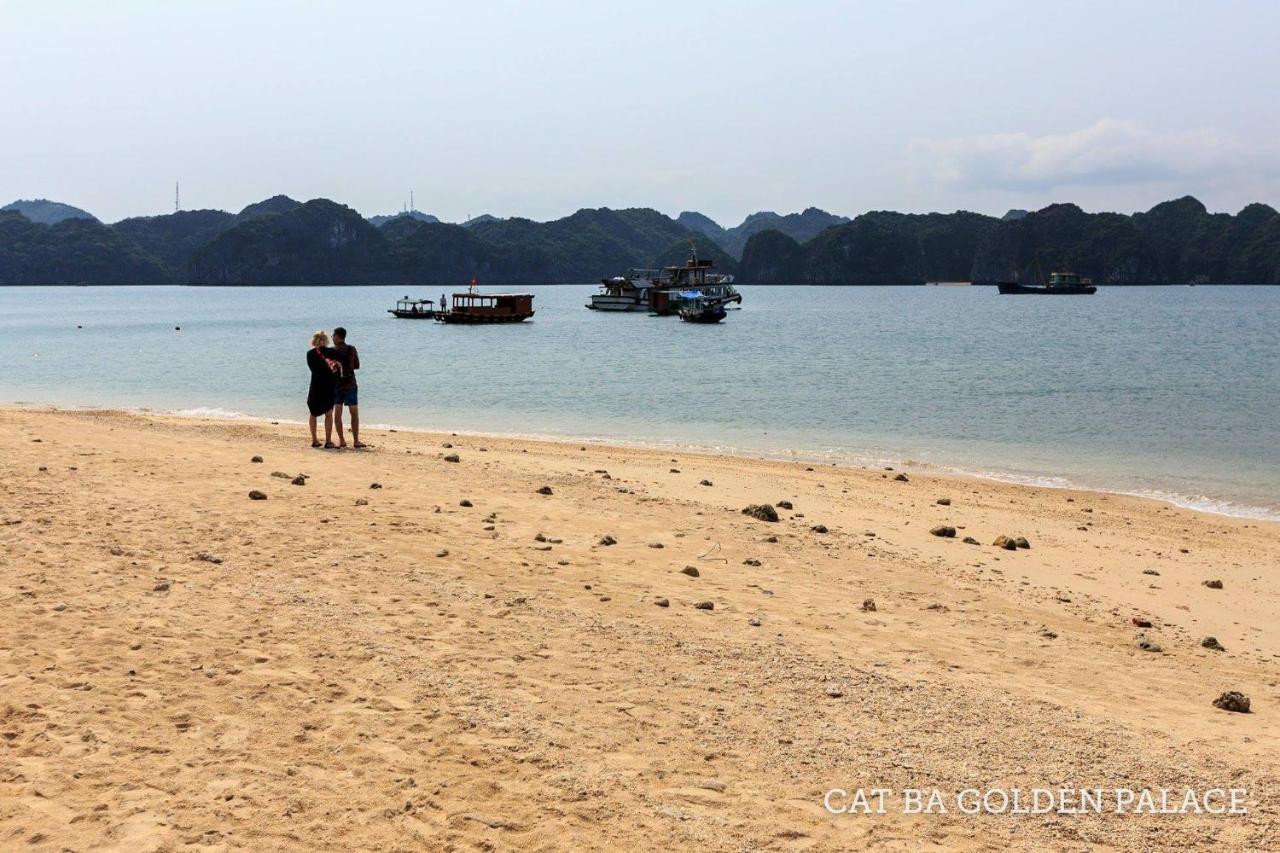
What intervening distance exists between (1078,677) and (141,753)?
5904 millimetres

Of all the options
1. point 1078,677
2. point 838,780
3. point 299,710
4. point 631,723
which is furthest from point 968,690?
point 299,710

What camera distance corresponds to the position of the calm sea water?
23.9 m

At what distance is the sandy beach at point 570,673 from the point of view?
15.3 feet

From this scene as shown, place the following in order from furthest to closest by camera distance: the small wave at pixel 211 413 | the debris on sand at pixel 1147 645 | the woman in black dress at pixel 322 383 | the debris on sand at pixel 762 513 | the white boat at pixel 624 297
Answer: the white boat at pixel 624 297
the small wave at pixel 211 413
the woman in black dress at pixel 322 383
the debris on sand at pixel 762 513
the debris on sand at pixel 1147 645

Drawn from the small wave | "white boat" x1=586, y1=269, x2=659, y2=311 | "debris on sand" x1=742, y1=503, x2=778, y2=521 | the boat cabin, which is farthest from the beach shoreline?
the boat cabin

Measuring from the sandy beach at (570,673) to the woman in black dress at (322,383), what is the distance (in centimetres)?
393

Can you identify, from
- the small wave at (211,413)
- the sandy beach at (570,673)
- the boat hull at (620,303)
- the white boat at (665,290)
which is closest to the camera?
the sandy beach at (570,673)

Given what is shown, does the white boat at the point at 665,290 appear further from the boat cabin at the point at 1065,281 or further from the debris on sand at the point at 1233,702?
the debris on sand at the point at 1233,702

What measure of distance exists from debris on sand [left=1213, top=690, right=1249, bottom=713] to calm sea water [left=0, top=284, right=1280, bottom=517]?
Result: 12195 mm

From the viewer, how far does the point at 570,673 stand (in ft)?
21.0

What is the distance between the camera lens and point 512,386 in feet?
135

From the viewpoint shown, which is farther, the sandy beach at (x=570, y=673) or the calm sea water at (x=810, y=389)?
the calm sea water at (x=810, y=389)

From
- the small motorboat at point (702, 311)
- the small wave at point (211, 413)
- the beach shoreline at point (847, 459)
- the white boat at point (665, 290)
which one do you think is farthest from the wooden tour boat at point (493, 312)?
the beach shoreline at point (847, 459)

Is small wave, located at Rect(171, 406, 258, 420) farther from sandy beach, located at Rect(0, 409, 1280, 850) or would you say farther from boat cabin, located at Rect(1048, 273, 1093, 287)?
boat cabin, located at Rect(1048, 273, 1093, 287)
